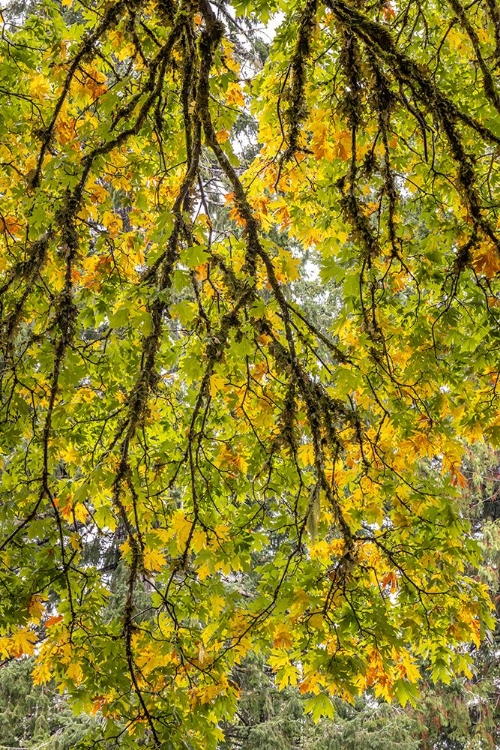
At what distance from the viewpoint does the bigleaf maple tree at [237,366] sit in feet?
6.38

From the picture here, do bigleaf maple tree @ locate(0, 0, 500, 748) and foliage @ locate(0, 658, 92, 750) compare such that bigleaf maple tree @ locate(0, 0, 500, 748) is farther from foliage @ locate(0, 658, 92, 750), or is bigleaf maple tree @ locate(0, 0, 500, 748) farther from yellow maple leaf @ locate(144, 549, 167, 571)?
foliage @ locate(0, 658, 92, 750)

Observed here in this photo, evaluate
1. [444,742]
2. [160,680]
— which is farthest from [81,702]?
[444,742]

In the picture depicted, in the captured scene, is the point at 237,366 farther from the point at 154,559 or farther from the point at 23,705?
the point at 23,705

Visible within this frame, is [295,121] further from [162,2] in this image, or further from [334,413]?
[334,413]

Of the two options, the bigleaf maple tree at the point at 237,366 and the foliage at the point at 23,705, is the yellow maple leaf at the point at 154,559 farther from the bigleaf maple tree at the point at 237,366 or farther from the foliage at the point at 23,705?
the foliage at the point at 23,705


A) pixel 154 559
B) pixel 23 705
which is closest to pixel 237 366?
pixel 154 559

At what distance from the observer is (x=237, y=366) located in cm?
259

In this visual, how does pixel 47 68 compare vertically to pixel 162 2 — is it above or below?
above

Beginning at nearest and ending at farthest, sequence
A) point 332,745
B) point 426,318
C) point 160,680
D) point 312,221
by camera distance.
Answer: point 160,680
point 426,318
point 312,221
point 332,745

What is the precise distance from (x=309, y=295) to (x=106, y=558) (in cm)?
430

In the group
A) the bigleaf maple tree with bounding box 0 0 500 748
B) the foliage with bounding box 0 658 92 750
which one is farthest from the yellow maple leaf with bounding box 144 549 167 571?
the foliage with bounding box 0 658 92 750

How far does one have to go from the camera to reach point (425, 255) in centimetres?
266

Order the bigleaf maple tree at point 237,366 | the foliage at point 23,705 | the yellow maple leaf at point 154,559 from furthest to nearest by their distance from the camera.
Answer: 1. the foliage at point 23,705
2. the yellow maple leaf at point 154,559
3. the bigleaf maple tree at point 237,366

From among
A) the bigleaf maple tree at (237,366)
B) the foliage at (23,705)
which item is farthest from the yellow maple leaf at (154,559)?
the foliage at (23,705)
